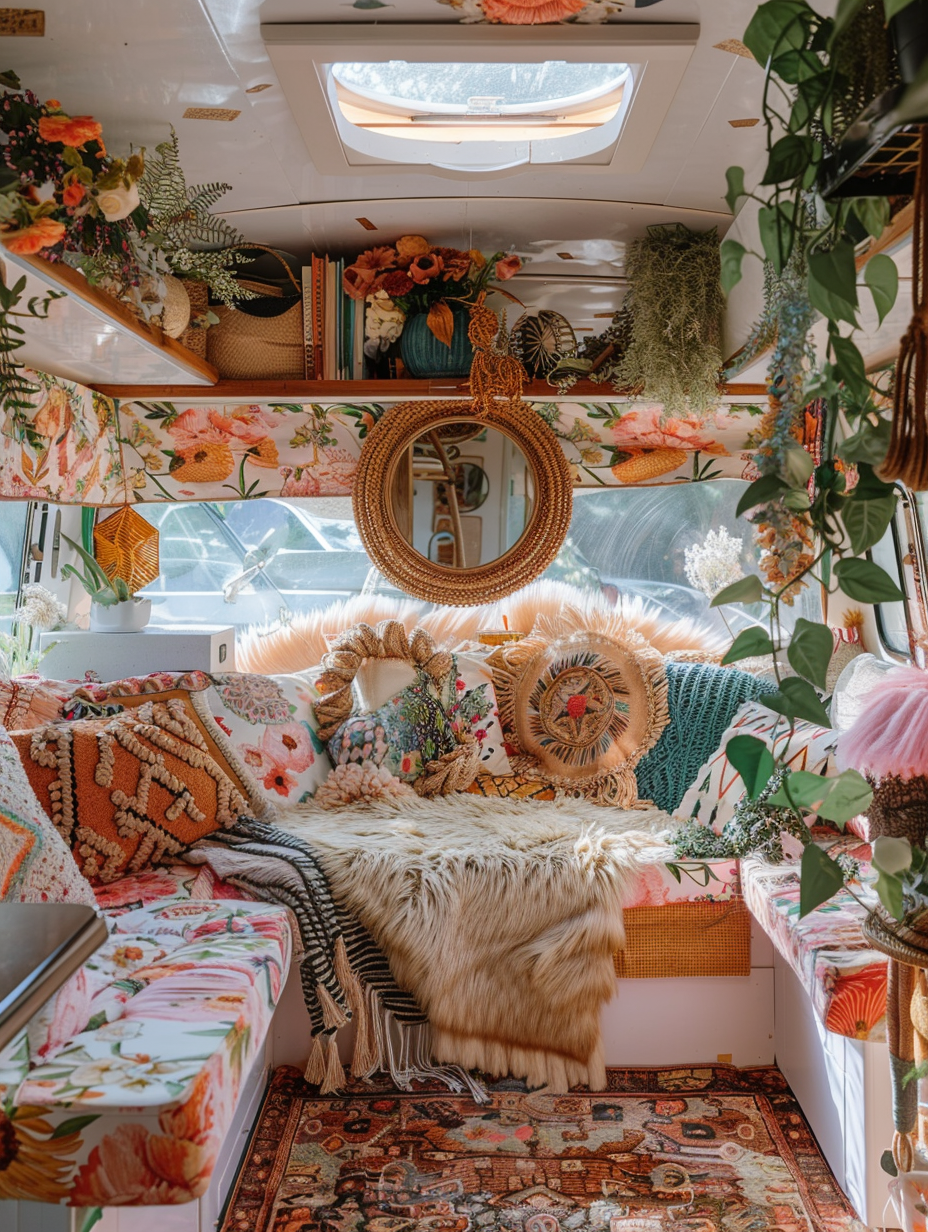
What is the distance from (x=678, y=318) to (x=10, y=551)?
2200 millimetres

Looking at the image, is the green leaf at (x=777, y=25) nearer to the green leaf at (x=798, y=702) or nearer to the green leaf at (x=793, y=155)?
the green leaf at (x=793, y=155)

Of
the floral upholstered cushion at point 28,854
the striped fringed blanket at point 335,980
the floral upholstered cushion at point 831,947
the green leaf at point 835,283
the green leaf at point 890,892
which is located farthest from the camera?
the striped fringed blanket at point 335,980

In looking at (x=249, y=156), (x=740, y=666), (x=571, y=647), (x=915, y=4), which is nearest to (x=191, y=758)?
(x=571, y=647)

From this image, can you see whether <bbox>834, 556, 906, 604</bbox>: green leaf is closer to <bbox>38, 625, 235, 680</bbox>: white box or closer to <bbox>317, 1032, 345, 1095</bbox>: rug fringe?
<bbox>317, 1032, 345, 1095</bbox>: rug fringe

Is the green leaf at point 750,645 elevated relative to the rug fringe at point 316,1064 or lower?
elevated

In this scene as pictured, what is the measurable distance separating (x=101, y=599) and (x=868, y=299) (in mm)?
2433

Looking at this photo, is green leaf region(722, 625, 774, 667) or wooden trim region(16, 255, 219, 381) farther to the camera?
wooden trim region(16, 255, 219, 381)

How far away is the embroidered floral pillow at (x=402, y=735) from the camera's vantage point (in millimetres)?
2967

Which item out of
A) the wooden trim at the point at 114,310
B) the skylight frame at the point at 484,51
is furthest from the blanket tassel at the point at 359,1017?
the skylight frame at the point at 484,51

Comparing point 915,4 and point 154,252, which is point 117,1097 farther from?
point 154,252

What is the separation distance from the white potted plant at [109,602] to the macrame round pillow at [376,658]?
644 mm

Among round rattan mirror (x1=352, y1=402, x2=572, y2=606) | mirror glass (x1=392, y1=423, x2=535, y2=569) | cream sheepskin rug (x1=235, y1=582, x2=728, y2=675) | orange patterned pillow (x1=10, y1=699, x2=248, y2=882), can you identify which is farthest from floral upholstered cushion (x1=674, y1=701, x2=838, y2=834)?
orange patterned pillow (x1=10, y1=699, x2=248, y2=882)

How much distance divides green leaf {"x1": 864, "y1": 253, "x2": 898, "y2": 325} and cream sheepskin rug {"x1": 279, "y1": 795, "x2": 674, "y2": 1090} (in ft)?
5.82

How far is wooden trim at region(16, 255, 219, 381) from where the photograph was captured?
6.08 ft
